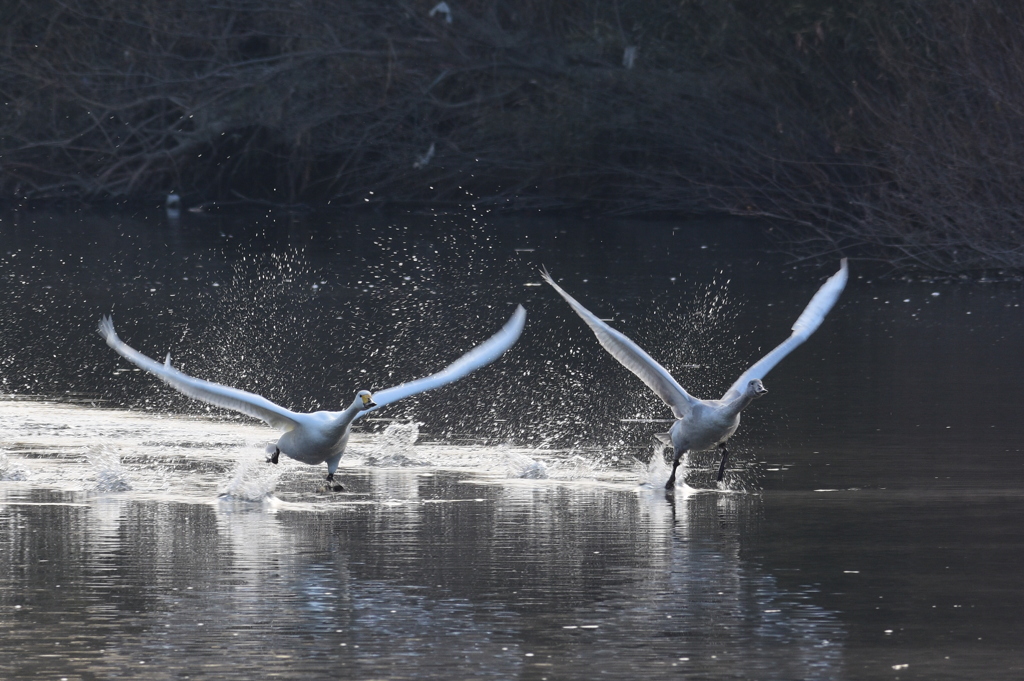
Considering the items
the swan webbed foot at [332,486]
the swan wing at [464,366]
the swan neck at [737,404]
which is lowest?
the swan webbed foot at [332,486]

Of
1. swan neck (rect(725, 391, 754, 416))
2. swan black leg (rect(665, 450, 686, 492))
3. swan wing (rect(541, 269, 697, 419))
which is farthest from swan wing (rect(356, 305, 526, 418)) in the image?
swan neck (rect(725, 391, 754, 416))

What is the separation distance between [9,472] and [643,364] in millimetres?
3597

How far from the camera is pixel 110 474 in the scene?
11.1 metres

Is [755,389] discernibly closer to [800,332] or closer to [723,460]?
[723,460]

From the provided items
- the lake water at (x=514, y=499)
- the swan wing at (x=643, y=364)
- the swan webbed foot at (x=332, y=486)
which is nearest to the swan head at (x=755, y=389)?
the swan wing at (x=643, y=364)

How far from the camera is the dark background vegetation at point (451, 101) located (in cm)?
3108

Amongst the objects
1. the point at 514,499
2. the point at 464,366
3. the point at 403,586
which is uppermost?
the point at 464,366

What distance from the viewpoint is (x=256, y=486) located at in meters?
11.0

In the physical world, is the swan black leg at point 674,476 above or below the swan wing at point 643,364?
below

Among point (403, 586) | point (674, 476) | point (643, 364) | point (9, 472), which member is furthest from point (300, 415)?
point (403, 586)

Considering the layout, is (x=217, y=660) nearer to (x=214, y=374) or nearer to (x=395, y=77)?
(x=214, y=374)

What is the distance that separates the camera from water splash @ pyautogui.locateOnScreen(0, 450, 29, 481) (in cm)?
1136

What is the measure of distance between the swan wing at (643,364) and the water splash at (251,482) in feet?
6.21

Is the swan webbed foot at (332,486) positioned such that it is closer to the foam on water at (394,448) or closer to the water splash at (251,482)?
the water splash at (251,482)
